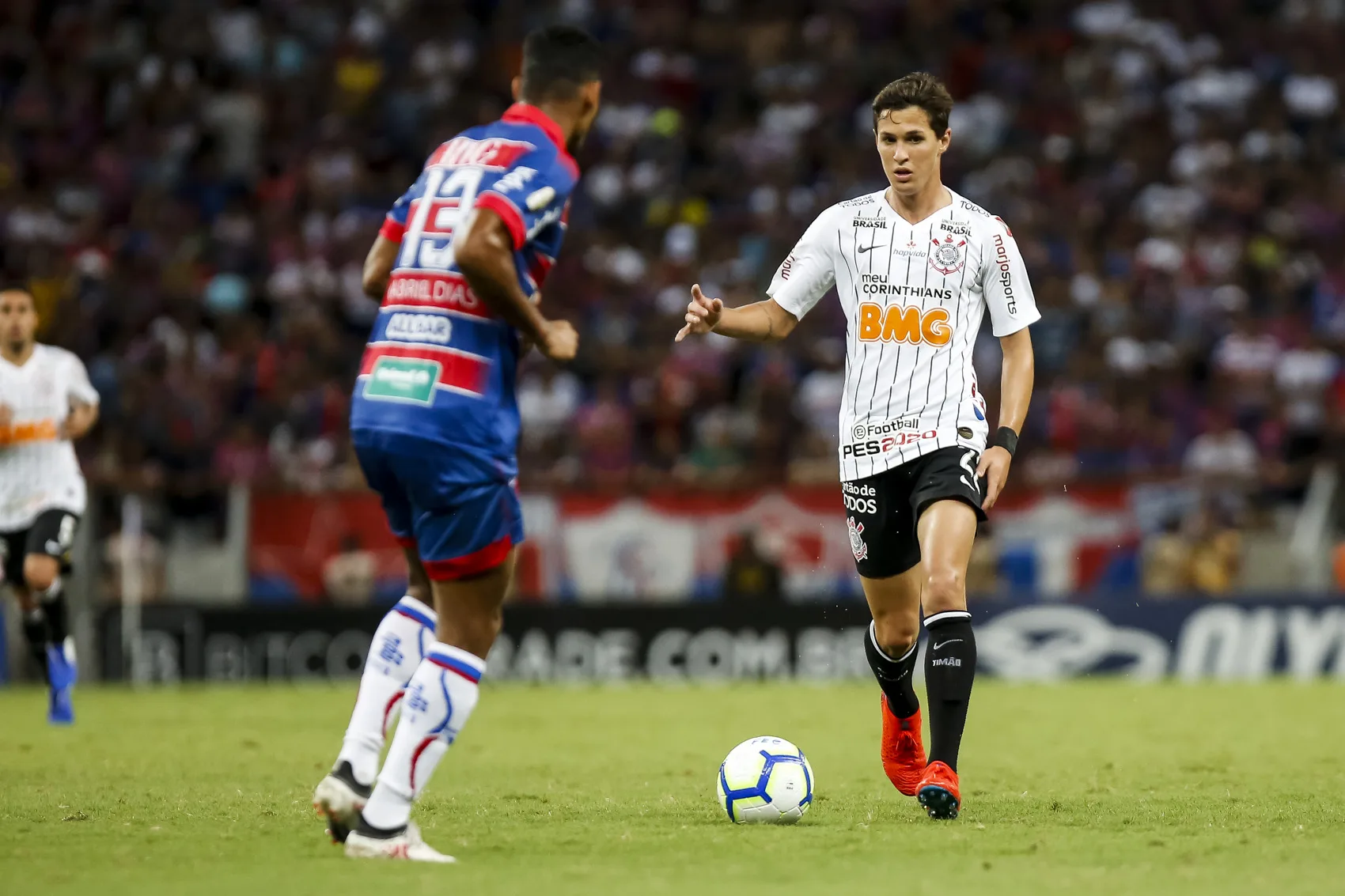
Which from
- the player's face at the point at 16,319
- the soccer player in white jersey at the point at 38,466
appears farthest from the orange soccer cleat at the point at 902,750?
the player's face at the point at 16,319

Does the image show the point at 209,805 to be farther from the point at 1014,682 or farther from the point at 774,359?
the point at 774,359

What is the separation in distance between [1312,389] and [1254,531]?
2.86 m

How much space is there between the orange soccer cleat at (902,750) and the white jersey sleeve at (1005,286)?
1732mm

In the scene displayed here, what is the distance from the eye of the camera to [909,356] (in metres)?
7.66

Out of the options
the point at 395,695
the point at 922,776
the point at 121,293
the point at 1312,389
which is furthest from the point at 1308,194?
the point at 395,695

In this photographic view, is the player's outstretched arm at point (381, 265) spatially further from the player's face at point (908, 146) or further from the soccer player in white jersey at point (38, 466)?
the soccer player in white jersey at point (38, 466)

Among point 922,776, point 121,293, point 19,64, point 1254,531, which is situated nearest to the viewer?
point 922,776

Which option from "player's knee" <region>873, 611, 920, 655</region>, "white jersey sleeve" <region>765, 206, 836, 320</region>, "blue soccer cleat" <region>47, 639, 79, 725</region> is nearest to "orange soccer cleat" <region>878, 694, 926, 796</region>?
"player's knee" <region>873, 611, 920, 655</region>

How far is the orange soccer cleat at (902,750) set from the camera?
7.89 m

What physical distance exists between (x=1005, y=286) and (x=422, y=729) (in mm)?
3312

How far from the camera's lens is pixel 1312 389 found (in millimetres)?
19594

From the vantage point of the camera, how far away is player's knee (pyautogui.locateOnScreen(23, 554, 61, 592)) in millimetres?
12820

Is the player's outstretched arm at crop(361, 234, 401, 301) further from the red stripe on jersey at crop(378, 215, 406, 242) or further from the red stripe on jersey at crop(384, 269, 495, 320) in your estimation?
the red stripe on jersey at crop(384, 269, 495, 320)

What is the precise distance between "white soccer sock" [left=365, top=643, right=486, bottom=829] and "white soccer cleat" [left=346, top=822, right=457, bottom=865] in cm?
5
